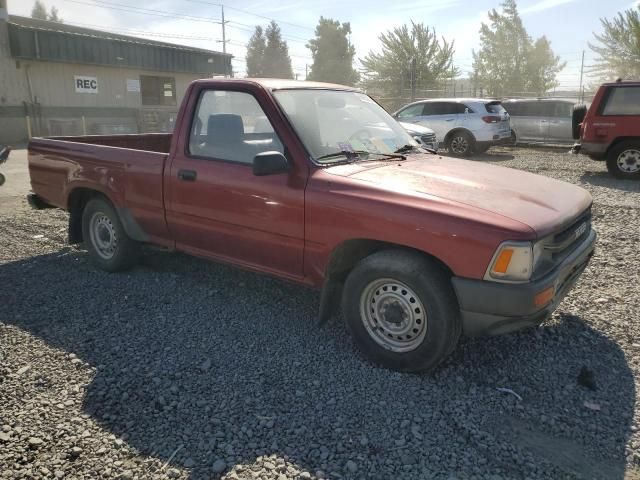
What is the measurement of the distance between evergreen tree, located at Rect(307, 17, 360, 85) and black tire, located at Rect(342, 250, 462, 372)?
5197cm

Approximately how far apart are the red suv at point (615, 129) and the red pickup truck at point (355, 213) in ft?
25.5

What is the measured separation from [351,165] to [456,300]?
123 centimetres

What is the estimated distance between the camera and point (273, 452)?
2574 millimetres

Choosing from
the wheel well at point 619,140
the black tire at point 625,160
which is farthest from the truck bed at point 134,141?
the black tire at point 625,160

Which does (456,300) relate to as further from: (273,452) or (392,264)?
(273,452)

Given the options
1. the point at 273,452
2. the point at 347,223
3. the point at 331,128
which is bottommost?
the point at 273,452

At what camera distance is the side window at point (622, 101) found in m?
10.1

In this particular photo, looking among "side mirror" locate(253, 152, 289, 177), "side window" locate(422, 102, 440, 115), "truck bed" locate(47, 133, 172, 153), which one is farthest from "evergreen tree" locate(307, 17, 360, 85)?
"side mirror" locate(253, 152, 289, 177)

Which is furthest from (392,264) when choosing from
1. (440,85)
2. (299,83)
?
(440,85)

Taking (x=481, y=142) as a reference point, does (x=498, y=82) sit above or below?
above

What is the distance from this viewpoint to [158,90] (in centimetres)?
2536

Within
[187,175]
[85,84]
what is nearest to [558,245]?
[187,175]

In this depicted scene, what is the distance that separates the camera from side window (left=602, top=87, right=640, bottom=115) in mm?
10136

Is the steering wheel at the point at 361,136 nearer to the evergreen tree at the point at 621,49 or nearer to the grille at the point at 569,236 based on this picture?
the grille at the point at 569,236
